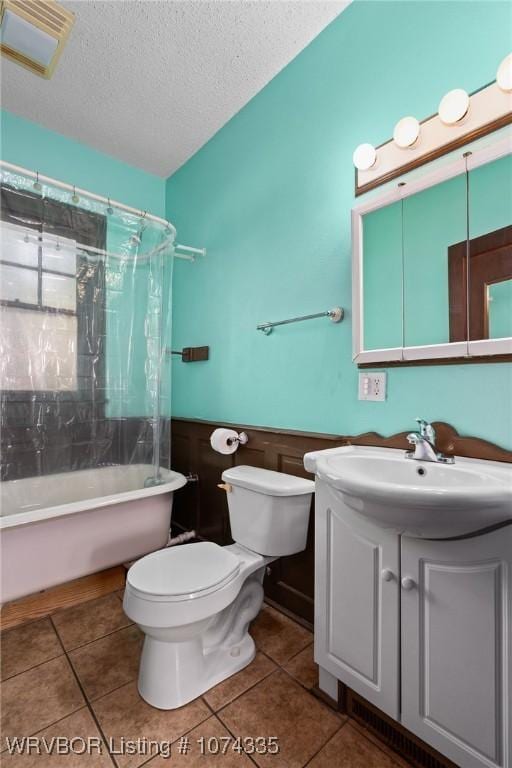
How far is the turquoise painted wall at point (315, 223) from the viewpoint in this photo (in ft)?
3.95

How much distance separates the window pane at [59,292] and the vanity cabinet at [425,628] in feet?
5.68

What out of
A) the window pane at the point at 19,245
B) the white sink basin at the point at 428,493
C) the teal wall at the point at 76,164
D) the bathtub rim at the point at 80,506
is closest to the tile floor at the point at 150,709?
the bathtub rim at the point at 80,506

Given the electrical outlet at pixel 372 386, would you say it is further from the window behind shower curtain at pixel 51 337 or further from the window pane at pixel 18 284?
the window pane at pixel 18 284

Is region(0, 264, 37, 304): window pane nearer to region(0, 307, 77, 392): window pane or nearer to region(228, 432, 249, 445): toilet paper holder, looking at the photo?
region(0, 307, 77, 392): window pane

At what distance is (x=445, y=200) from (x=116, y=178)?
7.70 ft

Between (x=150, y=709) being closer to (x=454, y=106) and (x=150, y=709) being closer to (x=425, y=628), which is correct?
(x=425, y=628)

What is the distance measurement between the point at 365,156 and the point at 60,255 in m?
1.62

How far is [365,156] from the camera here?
142 cm

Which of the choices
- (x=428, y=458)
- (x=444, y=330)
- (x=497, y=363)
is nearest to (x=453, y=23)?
Result: (x=444, y=330)

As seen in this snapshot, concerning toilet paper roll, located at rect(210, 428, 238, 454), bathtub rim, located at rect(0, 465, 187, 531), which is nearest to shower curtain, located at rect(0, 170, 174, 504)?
bathtub rim, located at rect(0, 465, 187, 531)

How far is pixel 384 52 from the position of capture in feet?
4.67

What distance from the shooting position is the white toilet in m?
1.21

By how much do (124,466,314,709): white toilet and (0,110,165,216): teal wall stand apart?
7.42ft

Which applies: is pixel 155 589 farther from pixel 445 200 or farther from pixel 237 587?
pixel 445 200
